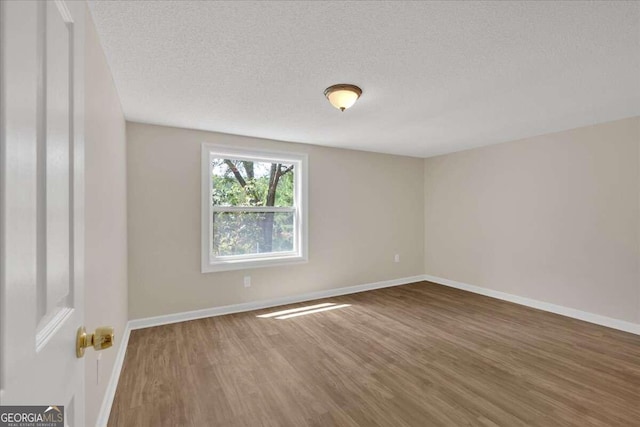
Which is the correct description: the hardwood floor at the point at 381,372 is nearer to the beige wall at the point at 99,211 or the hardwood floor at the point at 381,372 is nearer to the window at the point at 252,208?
the beige wall at the point at 99,211

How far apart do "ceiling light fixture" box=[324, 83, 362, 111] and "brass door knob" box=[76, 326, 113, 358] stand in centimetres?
211

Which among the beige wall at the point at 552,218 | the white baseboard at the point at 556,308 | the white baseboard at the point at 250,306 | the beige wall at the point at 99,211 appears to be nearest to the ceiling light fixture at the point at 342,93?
the beige wall at the point at 99,211

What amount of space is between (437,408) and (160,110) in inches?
134

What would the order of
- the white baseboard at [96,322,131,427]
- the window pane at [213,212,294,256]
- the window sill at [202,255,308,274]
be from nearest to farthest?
the white baseboard at [96,322,131,427]
the window sill at [202,255,308,274]
the window pane at [213,212,294,256]

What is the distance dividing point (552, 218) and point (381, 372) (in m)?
3.09

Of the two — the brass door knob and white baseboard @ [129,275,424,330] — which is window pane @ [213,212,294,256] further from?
the brass door knob

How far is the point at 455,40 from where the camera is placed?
68.6 inches

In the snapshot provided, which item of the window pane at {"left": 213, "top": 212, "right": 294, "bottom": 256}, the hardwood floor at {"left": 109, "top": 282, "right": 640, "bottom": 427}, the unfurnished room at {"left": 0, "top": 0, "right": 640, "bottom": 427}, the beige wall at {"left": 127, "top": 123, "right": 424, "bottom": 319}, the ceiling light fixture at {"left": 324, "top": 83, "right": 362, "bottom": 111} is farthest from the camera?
the window pane at {"left": 213, "top": 212, "right": 294, "bottom": 256}

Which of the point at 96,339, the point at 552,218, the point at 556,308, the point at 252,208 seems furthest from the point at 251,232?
the point at 556,308

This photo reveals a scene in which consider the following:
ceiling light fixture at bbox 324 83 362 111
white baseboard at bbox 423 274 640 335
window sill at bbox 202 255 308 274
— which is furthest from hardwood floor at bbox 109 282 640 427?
ceiling light fixture at bbox 324 83 362 111

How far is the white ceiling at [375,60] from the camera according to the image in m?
1.51

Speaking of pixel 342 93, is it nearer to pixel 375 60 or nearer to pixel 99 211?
pixel 375 60

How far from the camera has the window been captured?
3670 millimetres

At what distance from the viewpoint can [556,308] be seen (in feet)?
12.1
